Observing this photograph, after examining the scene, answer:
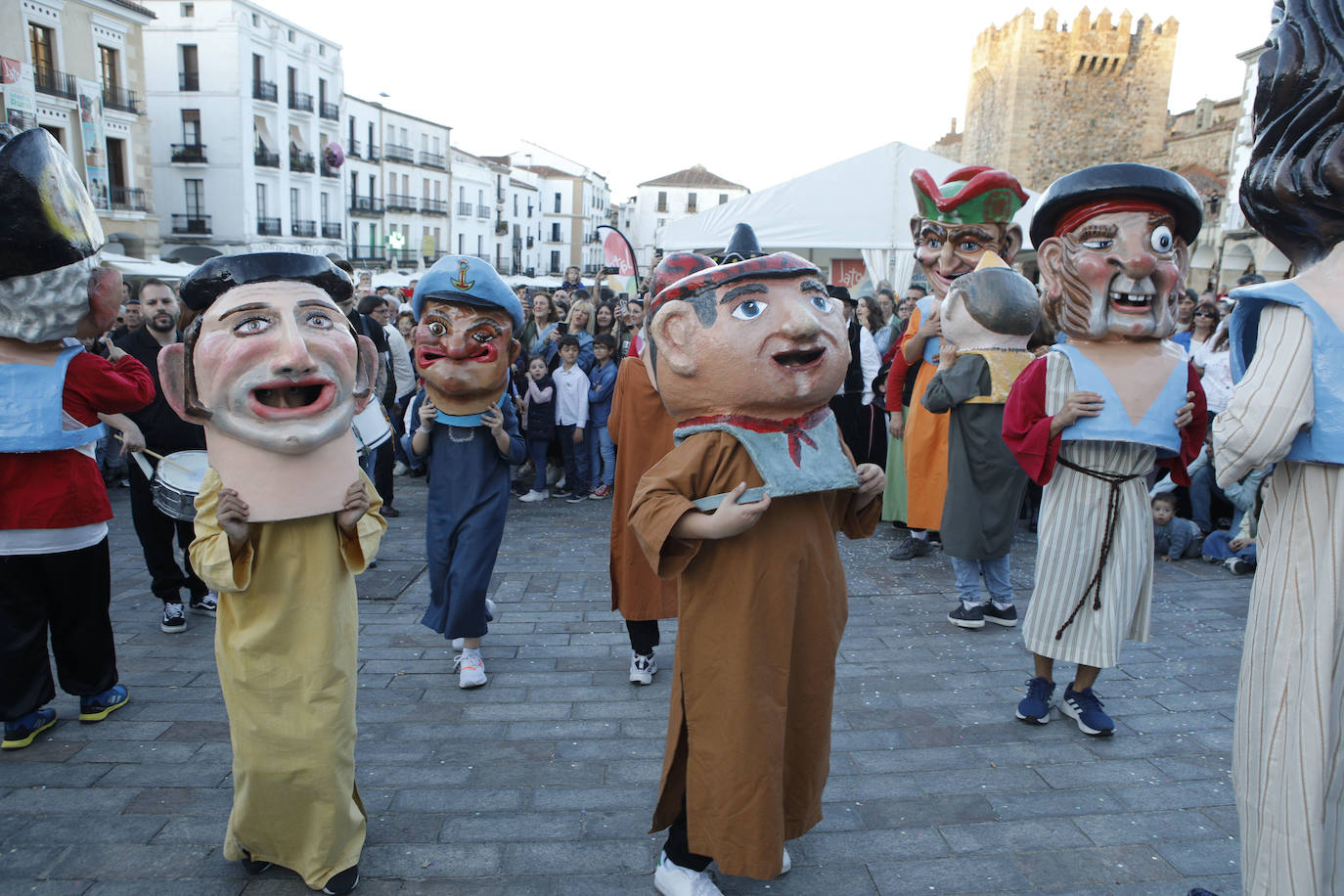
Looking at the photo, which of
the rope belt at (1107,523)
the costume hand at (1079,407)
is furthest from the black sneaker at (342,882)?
the costume hand at (1079,407)

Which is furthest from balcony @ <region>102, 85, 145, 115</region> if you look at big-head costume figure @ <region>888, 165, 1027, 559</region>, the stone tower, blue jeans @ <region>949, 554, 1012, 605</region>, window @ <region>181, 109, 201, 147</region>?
the stone tower

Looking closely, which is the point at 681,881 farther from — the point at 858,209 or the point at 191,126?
the point at 191,126

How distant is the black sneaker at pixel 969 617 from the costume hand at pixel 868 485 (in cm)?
267

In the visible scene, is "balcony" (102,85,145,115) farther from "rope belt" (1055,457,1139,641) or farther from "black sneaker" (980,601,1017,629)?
"rope belt" (1055,457,1139,641)

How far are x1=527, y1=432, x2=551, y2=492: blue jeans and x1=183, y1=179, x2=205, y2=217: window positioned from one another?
1206 inches

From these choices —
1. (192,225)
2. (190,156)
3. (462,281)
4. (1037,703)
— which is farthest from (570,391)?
(190,156)

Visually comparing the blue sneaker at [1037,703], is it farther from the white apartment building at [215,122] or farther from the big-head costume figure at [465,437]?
the white apartment building at [215,122]

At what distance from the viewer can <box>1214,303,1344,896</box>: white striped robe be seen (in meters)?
2.09

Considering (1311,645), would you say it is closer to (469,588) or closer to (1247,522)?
(469,588)

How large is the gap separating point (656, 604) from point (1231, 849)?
2.37 metres

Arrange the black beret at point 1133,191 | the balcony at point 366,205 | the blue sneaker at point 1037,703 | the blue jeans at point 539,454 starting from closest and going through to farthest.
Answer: the black beret at point 1133,191 → the blue sneaker at point 1037,703 → the blue jeans at point 539,454 → the balcony at point 366,205

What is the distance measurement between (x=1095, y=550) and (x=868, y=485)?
154 cm

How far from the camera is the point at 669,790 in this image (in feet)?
8.84

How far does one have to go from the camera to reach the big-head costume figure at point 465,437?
4039 mm
